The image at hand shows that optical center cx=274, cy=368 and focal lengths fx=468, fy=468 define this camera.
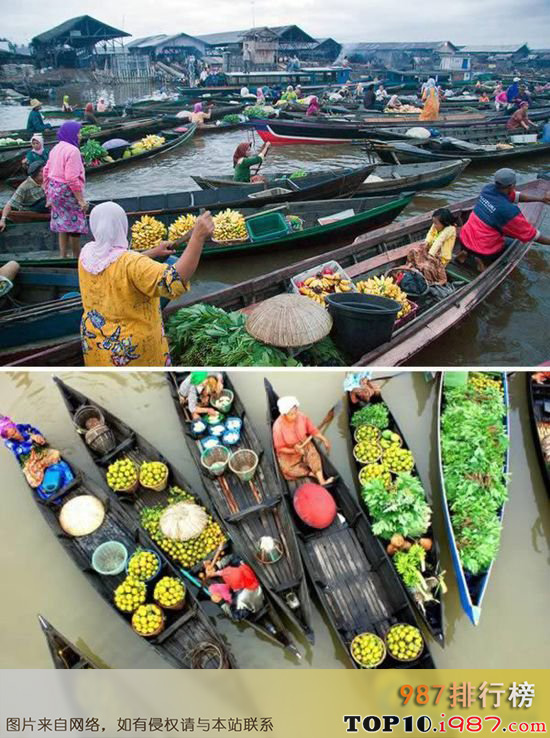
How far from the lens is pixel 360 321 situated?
3264mm

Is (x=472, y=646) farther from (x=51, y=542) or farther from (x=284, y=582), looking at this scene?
(x=51, y=542)

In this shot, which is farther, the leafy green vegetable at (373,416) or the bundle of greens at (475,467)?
the leafy green vegetable at (373,416)

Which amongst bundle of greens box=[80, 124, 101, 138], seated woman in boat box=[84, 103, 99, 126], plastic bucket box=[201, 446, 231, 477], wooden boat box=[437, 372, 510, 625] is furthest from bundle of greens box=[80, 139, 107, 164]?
wooden boat box=[437, 372, 510, 625]

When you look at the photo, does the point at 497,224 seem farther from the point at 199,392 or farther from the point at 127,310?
the point at 127,310

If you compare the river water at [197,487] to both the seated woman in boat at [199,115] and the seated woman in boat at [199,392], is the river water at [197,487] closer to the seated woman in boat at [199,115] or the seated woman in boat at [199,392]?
the seated woman in boat at [199,392]

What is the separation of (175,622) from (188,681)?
23.1 inches

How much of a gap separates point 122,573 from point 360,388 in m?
2.10

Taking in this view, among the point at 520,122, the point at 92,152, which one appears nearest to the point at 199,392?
the point at 92,152

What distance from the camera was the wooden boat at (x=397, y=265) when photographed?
3.72 m

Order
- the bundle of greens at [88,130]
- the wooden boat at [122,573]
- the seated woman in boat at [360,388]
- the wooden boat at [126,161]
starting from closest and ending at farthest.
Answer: the wooden boat at [122,573] < the seated woman in boat at [360,388] < the wooden boat at [126,161] < the bundle of greens at [88,130]

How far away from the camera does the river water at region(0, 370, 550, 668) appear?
2.78m

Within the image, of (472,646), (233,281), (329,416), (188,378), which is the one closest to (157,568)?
(188,378)

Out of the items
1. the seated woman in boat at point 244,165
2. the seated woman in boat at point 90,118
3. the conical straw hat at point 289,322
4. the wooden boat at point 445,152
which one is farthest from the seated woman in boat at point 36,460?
the seated woman in boat at point 90,118

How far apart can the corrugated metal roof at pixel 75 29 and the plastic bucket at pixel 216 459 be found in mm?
3039
